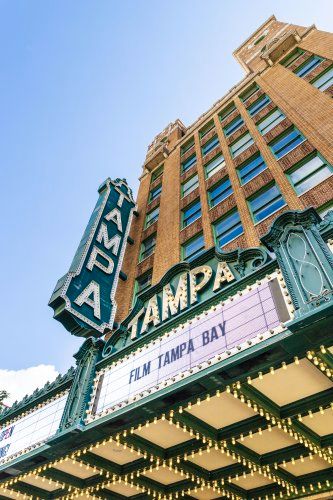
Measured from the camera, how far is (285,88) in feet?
80.6

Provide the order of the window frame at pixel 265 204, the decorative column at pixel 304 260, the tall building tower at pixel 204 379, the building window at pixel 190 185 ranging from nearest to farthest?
the decorative column at pixel 304 260, the tall building tower at pixel 204 379, the window frame at pixel 265 204, the building window at pixel 190 185

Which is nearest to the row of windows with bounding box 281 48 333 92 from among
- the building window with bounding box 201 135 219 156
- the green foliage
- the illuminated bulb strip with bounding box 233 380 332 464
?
the building window with bounding box 201 135 219 156

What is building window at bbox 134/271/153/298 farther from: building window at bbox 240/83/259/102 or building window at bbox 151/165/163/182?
building window at bbox 240/83/259/102

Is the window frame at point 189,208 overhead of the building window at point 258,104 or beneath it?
beneath

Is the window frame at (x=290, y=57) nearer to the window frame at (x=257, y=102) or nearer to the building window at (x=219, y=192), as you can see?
the window frame at (x=257, y=102)

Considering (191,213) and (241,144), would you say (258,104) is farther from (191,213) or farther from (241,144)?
(191,213)

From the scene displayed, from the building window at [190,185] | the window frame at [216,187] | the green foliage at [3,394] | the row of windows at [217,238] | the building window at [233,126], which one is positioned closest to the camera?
the row of windows at [217,238]

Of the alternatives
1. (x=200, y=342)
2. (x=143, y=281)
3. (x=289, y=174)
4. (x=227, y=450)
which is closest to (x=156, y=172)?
(x=143, y=281)

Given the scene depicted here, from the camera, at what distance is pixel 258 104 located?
27.1 metres

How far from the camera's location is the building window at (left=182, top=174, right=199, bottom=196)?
25502mm

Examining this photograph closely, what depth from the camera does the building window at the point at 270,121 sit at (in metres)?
22.8

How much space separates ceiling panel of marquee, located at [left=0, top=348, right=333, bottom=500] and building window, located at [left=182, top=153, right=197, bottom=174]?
73.9 ft

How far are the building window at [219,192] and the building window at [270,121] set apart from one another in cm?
416

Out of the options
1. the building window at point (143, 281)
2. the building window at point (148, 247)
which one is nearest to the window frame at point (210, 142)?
the building window at point (148, 247)
